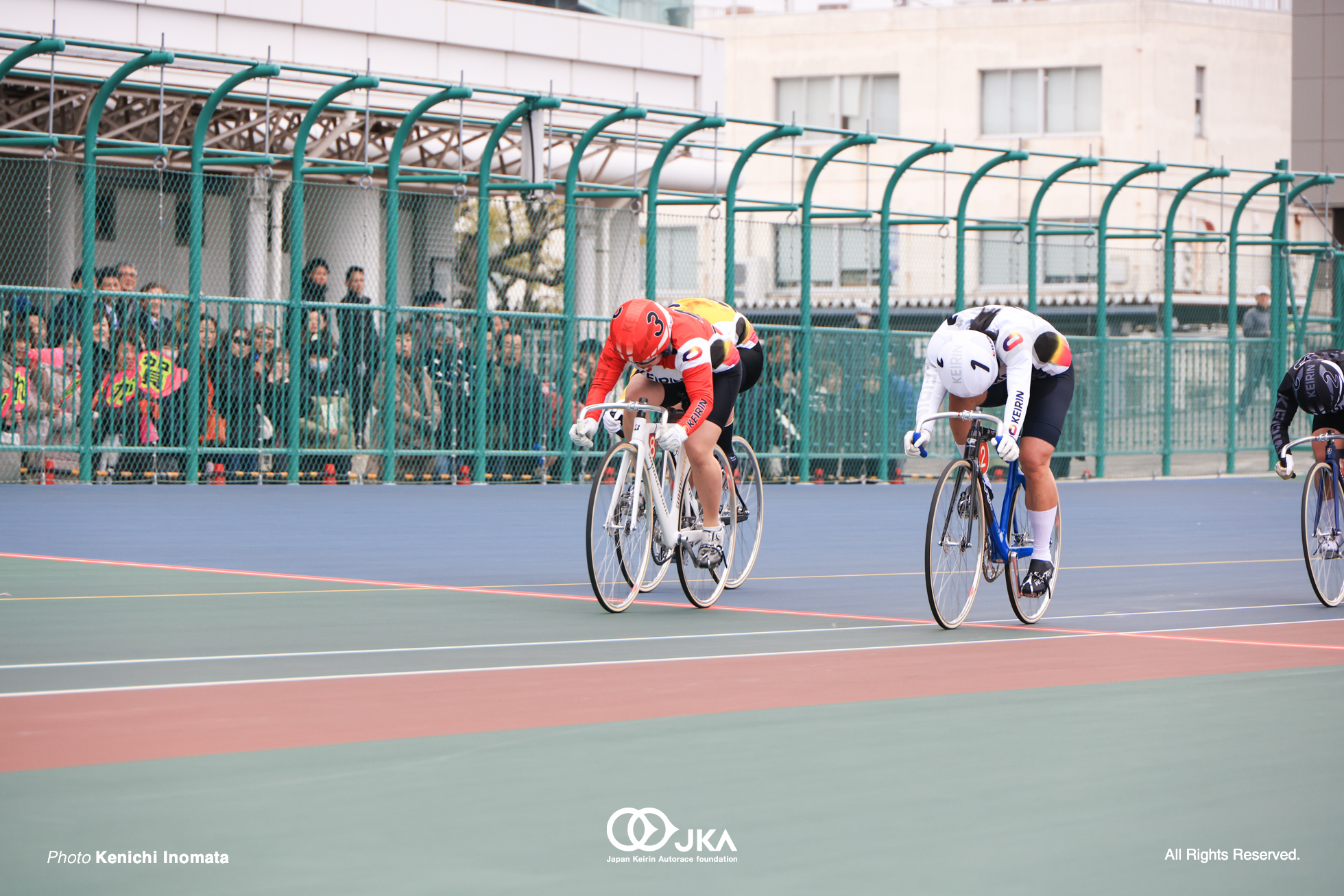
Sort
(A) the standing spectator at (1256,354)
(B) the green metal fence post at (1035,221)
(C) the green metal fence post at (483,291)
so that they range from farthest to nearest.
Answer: (A) the standing spectator at (1256,354)
(B) the green metal fence post at (1035,221)
(C) the green metal fence post at (483,291)

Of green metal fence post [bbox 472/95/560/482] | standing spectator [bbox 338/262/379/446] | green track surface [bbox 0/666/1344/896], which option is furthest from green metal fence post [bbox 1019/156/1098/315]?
green track surface [bbox 0/666/1344/896]

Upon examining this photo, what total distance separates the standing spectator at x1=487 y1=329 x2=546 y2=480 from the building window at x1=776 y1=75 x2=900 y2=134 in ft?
118

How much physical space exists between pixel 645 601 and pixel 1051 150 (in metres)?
44.7

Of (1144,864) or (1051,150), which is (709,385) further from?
(1051,150)

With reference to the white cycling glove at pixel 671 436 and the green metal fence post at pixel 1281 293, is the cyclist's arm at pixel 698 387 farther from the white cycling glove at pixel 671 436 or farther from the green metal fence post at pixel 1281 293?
the green metal fence post at pixel 1281 293

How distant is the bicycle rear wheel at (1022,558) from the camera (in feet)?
30.5

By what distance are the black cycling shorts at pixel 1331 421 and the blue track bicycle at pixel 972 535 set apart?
216 centimetres

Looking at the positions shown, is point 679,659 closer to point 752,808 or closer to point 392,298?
point 752,808

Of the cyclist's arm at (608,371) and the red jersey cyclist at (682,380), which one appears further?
the cyclist's arm at (608,371)

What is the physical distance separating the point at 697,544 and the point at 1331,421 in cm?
358

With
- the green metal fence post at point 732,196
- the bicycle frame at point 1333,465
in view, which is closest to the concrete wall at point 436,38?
the green metal fence post at point 732,196

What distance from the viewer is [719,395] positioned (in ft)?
33.7

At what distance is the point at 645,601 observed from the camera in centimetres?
1020

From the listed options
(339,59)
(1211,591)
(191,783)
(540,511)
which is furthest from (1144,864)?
(339,59)
